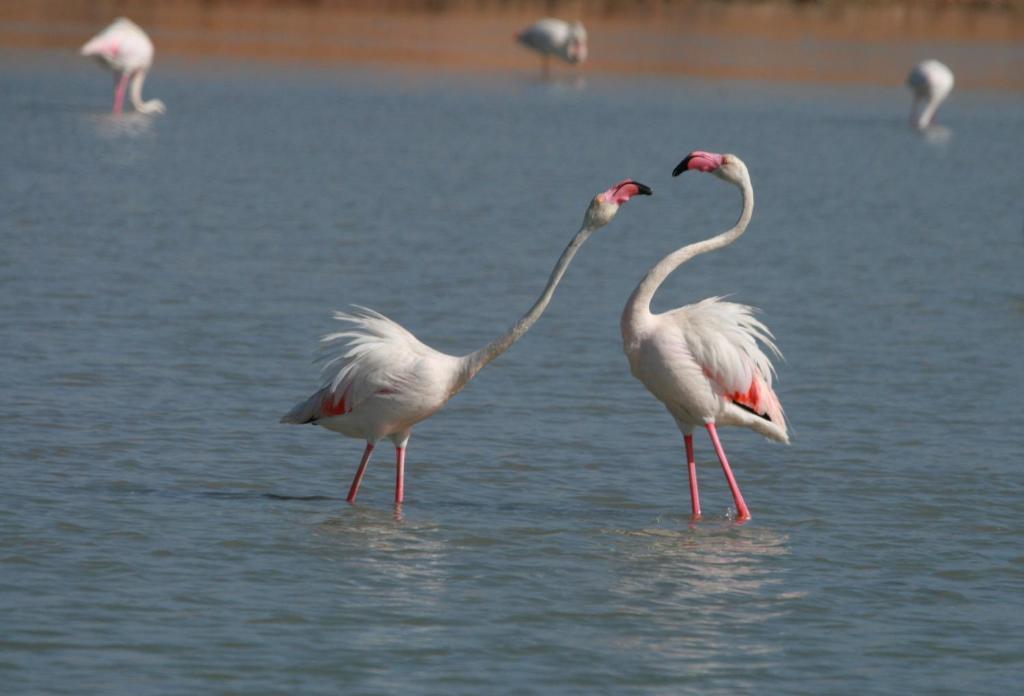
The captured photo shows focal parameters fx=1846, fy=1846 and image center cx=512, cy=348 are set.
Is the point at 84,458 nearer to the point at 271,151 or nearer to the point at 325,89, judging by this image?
the point at 271,151

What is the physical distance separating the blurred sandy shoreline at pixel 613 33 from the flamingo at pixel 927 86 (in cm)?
664

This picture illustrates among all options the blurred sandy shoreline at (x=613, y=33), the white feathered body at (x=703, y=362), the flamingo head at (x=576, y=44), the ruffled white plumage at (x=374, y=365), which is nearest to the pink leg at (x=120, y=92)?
the blurred sandy shoreline at (x=613, y=33)

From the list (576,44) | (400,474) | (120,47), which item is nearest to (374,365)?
(400,474)

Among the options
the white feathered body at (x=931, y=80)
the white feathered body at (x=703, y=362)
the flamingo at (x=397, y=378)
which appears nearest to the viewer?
the flamingo at (x=397, y=378)

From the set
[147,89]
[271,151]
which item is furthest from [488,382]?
[147,89]

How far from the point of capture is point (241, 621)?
5.83 m

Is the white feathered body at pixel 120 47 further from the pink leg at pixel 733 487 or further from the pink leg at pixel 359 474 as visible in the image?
the pink leg at pixel 733 487

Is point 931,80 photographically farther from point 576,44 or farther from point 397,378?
point 397,378

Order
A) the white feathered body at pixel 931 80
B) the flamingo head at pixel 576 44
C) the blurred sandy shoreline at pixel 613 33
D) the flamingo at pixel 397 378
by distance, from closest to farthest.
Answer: the flamingo at pixel 397 378, the white feathered body at pixel 931 80, the flamingo head at pixel 576 44, the blurred sandy shoreline at pixel 613 33

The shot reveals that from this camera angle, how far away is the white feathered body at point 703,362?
7.24 metres

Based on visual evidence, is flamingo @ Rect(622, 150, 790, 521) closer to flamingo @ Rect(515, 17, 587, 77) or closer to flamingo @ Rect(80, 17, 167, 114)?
flamingo @ Rect(80, 17, 167, 114)

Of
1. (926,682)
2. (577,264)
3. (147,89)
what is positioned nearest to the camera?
(926,682)

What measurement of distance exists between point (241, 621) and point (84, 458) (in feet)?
7.63

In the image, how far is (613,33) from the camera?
4725 centimetres
